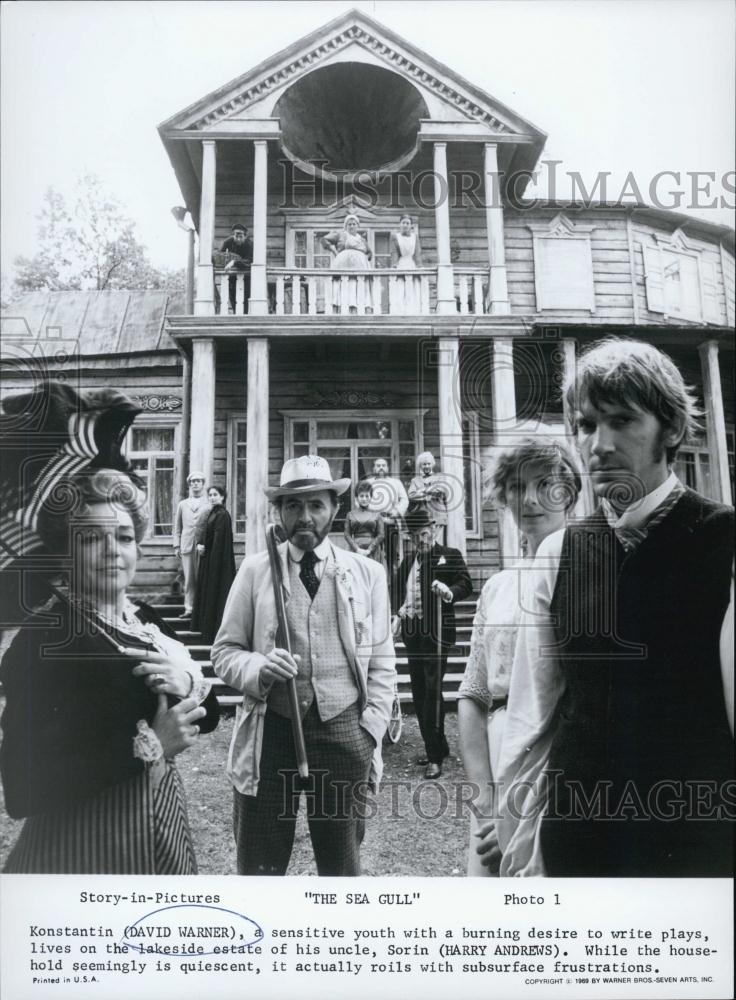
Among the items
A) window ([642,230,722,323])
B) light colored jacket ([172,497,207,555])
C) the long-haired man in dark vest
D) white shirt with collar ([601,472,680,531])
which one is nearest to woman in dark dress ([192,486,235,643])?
light colored jacket ([172,497,207,555])

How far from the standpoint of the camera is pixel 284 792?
173 cm

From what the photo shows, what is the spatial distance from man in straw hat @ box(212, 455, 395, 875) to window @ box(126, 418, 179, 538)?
326 millimetres

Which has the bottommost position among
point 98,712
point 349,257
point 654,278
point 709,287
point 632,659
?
point 98,712

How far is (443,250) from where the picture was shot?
226 cm

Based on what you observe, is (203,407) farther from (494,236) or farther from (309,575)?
(494,236)

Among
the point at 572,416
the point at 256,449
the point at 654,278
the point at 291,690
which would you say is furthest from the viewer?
the point at 654,278

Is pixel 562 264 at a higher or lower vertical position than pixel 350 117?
lower

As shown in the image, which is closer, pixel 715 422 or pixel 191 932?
pixel 191 932

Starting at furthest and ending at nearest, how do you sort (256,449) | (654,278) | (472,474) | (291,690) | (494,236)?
1. (654,278)
2. (494,236)
3. (256,449)
4. (472,474)
5. (291,690)

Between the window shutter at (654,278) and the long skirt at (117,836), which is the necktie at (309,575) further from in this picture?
the window shutter at (654,278)

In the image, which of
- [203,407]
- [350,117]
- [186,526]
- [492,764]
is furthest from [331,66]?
[492,764]

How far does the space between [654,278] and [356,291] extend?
1.13 metres

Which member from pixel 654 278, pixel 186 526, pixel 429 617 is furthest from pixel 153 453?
pixel 654 278

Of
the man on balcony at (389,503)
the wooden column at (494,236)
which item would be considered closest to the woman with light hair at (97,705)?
the man on balcony at (389,503)
